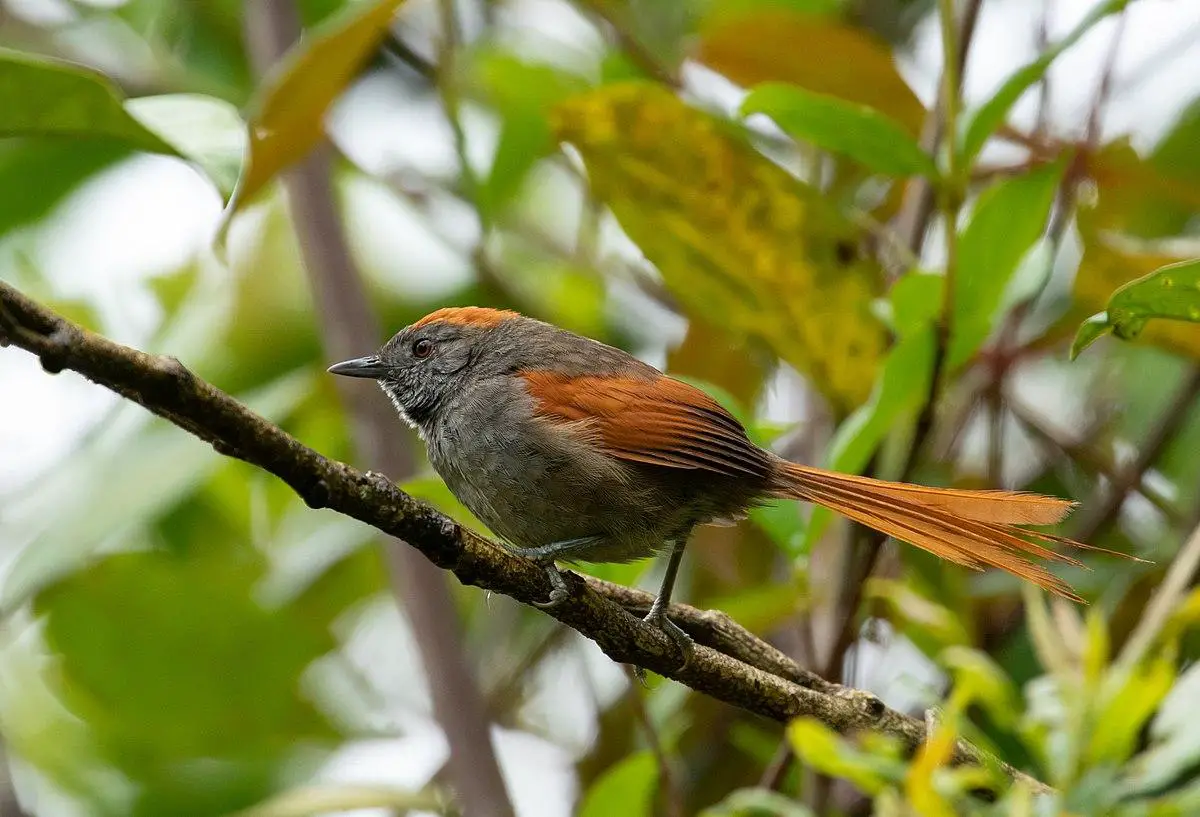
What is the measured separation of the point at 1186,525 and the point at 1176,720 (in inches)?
65.7

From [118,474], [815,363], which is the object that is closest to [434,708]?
[118,474]

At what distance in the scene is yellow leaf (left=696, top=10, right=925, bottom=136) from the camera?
3.55 metres

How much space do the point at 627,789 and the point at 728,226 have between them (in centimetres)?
127

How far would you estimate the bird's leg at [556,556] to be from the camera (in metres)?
2.08

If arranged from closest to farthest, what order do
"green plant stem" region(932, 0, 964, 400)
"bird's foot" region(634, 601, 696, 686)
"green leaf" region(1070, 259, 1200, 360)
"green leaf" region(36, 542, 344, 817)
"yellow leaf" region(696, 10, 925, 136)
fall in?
"green leaf" region(1070, 259, 1200, 360) → "bird's foot" region(634, 601, 696, 686) → "green plant stem" region(932, 0, 964, 400) → "green leaf" region(36, 542, 344, 817) → "yellow leaf" region(696, 10, 925, 136)

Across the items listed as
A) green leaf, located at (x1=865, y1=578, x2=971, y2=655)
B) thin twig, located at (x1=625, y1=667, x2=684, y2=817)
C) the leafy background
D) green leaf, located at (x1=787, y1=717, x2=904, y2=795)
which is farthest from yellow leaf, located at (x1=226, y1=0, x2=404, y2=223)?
green leaf, located at (x1=787, y1=717, x2=904, y2=795)

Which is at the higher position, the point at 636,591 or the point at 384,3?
the point at 384,3

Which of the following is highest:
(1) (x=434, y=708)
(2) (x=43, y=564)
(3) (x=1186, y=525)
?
(3) (x=1186, y=525)

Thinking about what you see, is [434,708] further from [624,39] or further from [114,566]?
[624,39]

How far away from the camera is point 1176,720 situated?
1708 mm

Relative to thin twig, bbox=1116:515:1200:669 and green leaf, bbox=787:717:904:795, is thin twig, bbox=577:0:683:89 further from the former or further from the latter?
green leaf, bbox=787:717:904:795

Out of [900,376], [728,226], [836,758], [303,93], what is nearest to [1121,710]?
[836,758]

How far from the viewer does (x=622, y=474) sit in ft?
9.52

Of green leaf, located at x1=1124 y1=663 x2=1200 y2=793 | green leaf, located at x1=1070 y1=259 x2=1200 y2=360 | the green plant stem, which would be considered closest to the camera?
green leaf, located at x1=1124 y1=663 x2=1200 y2=793
